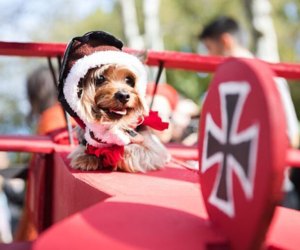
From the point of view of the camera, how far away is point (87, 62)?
197 cm

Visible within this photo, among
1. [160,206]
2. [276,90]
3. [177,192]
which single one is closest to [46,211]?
[177,192]

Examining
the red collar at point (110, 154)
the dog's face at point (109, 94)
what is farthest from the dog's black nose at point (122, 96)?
the red collar at point (110, 154)

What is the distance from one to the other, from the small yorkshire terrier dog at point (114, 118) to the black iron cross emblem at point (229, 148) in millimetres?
669

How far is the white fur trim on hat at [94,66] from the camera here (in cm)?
196

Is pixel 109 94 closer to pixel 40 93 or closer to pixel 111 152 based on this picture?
pixel 111 152

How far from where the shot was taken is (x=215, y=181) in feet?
4.07

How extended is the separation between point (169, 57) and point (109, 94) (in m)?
1.03

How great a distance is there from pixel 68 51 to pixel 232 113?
1.01 metres

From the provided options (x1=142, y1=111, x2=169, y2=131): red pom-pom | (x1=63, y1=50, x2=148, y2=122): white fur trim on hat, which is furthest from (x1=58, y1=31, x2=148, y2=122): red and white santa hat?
(x1=142, y1=111, x2=169, y2=131): red pom-pom

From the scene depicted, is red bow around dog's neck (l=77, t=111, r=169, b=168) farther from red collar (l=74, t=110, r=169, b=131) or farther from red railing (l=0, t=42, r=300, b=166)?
red railing (l=0, t=42, r=300, b=166)

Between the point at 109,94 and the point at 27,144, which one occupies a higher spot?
the point at 109,94

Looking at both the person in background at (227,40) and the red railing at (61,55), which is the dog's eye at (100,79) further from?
the person in background at (227,40)

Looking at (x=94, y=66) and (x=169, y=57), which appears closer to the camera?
(x=94, y=66)

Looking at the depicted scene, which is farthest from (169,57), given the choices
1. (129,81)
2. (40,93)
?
(40,93)
